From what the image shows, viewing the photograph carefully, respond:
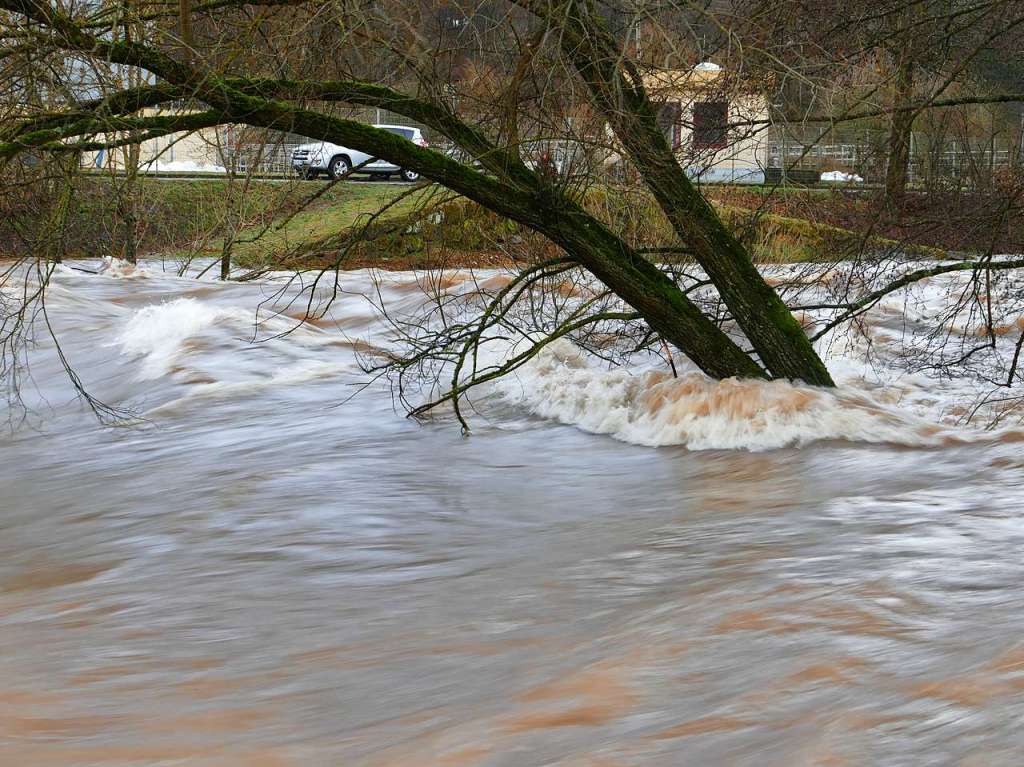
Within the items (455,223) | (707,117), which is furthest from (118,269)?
(707,117)

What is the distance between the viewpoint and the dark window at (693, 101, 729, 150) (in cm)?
948

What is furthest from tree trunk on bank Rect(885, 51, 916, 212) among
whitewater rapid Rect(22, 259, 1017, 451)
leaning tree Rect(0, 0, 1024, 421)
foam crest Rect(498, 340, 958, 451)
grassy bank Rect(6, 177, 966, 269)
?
foam crest Rect(498, 340, 958, 451)

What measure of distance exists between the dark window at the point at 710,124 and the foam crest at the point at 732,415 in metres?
1.78

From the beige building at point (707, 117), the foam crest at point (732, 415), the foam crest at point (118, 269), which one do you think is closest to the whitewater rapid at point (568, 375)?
the foam crest at point (732, 415)

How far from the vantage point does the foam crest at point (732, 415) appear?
9.55m

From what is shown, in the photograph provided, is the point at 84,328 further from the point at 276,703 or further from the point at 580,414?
the point at 276,703

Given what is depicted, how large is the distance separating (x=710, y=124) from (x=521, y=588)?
464 centimetres

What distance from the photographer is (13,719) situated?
15.2 ft

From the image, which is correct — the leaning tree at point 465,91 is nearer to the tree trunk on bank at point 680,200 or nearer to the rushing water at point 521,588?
the tree trunk on bank at point 680,200

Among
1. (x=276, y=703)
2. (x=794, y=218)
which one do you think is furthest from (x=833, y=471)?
(x=794, y=218)

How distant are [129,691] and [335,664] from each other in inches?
30.9

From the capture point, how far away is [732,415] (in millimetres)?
9852

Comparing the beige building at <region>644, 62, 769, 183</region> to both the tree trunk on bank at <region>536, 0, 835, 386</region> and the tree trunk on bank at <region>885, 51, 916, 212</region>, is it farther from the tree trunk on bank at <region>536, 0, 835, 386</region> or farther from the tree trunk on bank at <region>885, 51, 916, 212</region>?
the tree trunk on bank at <region>885, 51, 916, 212</region>

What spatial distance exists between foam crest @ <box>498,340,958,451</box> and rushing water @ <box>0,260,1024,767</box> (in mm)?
31
